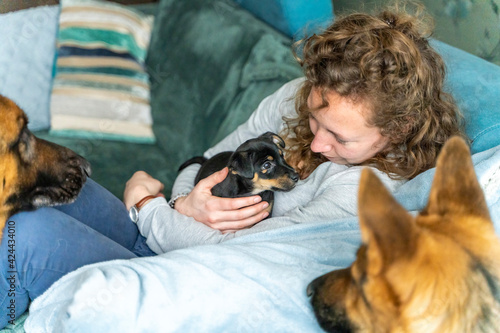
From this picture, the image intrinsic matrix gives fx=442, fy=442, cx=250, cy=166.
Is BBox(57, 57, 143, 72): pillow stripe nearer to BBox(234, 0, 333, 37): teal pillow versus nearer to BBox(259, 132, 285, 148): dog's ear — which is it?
BBox(234, 0, 333, 37): teal pillow

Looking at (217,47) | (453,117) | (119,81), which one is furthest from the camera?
(119,81)

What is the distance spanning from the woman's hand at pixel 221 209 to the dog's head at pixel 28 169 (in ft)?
1.44

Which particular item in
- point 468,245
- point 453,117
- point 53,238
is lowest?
point 53,238

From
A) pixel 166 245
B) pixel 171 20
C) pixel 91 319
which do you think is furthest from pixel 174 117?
pixel 91 319

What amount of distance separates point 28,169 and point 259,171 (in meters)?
0.89

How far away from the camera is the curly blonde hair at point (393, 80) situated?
147cm

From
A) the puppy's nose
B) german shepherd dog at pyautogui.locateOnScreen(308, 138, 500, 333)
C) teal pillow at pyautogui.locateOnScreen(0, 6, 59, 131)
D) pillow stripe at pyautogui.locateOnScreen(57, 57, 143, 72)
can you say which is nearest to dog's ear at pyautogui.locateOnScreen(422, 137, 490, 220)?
german shepherd dog at pyautogui.locateOnScreen(308, 138, 500, 333)

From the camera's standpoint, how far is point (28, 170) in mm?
1478

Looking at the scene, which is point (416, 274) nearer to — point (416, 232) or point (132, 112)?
point (416, 232)

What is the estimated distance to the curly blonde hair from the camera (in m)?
1.47

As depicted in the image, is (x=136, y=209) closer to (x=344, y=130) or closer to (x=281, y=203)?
(x=281, y=203)

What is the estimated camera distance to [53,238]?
4.54 ft

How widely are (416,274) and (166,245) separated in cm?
106

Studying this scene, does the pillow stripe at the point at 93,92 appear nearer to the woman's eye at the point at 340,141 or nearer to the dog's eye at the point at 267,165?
the dog's eye at the point at 267,165
